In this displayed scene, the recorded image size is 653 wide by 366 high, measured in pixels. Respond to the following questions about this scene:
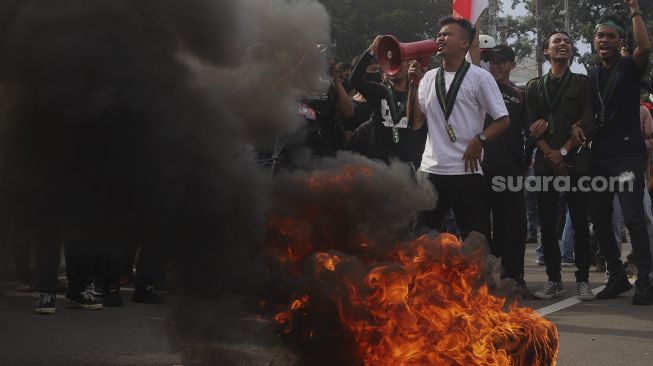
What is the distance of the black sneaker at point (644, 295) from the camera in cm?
796

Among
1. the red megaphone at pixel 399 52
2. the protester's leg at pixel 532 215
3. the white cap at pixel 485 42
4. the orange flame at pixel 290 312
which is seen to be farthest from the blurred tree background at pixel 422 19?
the orange flame at pixel 290 312

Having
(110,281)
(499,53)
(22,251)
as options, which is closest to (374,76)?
(499,53)

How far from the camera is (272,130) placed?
4863 mm

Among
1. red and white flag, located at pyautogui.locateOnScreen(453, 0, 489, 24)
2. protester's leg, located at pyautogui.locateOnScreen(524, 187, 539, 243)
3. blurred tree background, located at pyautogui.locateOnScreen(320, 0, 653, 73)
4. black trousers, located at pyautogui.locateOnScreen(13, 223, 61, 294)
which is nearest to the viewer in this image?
black trousers, located at pyautogui.locateOnScreen(13, 223, 61, 294)

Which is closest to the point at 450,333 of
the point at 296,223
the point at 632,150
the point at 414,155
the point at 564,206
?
→ the point at 296,223

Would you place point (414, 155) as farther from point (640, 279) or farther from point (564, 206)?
point (564, 206)

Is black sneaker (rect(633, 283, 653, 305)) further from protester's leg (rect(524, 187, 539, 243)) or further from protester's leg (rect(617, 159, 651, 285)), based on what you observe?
protester's leg (rect(524, 187, 539, 243))

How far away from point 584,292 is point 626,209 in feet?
2.63

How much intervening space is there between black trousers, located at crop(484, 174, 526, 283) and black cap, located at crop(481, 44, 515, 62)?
1.32m

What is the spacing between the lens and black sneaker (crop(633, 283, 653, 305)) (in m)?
7.96

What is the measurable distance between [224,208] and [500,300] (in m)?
1.42

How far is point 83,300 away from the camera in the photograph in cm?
737

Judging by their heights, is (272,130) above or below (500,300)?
above

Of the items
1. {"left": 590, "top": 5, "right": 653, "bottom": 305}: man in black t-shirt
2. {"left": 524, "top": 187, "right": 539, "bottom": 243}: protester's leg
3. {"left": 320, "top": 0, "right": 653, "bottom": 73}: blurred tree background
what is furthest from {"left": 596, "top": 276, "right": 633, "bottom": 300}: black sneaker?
{"left": 320, "top": 0, "right": 653, "bottom": 73}: blurred tree background
